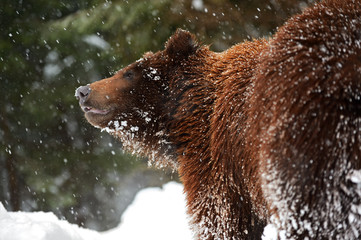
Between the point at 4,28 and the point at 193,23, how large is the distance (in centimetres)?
391

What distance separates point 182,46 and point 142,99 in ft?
1.87

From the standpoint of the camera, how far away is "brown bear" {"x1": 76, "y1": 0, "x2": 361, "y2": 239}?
2.03 m

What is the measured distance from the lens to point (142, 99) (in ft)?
11.5

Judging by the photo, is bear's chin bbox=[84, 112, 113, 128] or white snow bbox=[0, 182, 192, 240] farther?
white snow bbox=[0, 182, 192, 240]

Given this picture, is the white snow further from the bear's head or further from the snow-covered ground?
the bear's head

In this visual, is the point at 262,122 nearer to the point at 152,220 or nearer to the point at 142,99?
the point at 142,99

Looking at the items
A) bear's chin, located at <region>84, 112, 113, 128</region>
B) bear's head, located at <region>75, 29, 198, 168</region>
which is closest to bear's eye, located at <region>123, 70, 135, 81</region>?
bear's head, located at <region>75, 29, 198, 168</region>

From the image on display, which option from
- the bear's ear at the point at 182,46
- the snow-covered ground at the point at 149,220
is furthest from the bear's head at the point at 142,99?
the snow-covered ground at the point at 149,220

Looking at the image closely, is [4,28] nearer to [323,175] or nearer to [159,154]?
[159,154]

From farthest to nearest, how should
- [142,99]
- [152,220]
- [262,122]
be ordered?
1. [152,220]
2. [142,99]
3. [262,122]

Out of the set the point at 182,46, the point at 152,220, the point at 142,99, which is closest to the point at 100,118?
the point at 142,99

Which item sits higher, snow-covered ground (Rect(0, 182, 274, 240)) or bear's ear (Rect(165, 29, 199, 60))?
bear's ear (Rect(165, 29, 199, 60))

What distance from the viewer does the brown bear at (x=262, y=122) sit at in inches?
80.0

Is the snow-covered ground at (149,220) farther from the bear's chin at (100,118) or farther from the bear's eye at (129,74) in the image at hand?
the bear's eye at (129,74)
